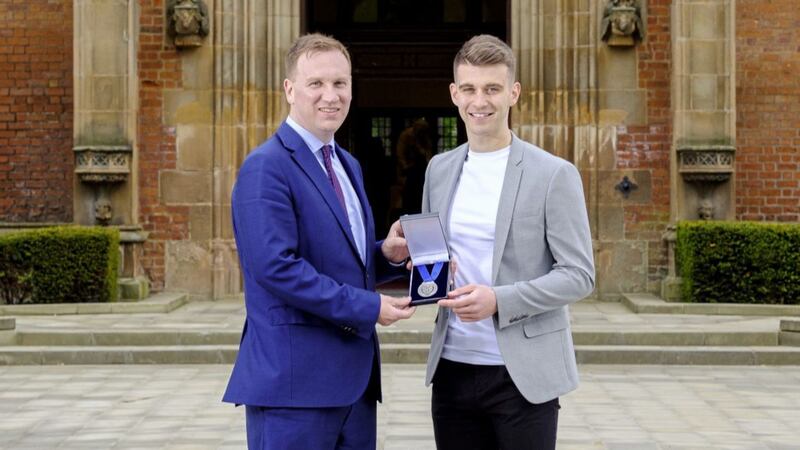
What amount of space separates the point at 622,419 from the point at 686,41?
703 cm

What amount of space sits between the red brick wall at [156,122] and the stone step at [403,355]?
12.0 ft

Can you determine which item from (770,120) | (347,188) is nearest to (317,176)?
(347,188)

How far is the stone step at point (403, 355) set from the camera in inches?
452

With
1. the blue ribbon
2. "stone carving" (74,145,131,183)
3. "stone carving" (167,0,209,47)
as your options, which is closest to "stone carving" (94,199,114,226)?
"stone carving" (74,145,131,183)

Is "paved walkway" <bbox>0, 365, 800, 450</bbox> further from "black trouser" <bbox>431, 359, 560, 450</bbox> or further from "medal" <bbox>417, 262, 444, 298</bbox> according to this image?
"medal" <bbox>417, 262, 444, 298</bbox>

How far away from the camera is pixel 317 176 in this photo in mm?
4105

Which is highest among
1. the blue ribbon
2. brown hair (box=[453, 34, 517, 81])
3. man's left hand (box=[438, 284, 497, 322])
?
brown hair (box=[453, 34, 517, 81])

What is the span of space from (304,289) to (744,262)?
10.5 metres

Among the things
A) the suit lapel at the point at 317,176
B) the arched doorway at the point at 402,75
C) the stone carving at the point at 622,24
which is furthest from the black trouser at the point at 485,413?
the arched doorway at the point at 402,75

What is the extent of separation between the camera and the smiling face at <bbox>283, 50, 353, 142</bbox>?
405 centimetres

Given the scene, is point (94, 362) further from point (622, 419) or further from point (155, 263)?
point (622, 419)

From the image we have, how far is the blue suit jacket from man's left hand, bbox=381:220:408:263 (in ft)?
0.50

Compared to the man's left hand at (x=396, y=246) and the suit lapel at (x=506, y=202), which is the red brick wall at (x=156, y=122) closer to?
the man's left hand at (x=396, y=246)

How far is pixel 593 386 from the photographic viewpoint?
401 inches
